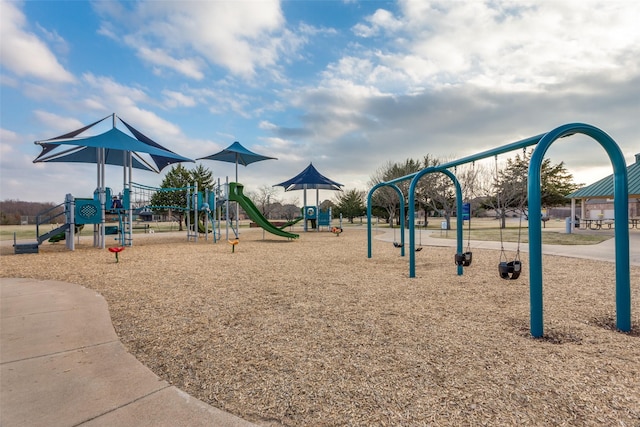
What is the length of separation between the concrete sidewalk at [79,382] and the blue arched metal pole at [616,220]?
323 centimetres

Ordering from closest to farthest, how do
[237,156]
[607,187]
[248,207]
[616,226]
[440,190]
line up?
1. [616,226]
2. [248,207]
3. [237,156]
4. [607,187]
5. [440,190]

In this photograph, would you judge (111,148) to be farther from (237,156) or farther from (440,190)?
(440,190)

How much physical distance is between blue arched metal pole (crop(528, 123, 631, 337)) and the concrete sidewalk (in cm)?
323

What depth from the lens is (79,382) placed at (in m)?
2.64

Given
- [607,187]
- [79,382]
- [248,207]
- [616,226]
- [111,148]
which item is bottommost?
[79,382]

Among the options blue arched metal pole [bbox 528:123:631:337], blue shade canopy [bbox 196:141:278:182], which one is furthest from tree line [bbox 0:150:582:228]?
blue arched metal pole [bbox 528:123:631:337]

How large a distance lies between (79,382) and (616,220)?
571cm

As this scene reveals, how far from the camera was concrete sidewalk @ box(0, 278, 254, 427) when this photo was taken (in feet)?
7.13

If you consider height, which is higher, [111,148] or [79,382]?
[111,148]

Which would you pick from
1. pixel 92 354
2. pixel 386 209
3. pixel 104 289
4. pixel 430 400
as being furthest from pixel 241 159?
pixel 386 209

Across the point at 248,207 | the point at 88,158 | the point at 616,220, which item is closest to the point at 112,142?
the point at 88,158

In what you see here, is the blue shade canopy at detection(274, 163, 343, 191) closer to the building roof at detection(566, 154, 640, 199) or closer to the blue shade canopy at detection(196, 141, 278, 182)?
the blue shade canopy at detection(196, 141, 278, 182)

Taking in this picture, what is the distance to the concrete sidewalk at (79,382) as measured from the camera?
217 cm

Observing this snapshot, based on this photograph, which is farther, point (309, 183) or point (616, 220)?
point (309, 183)
